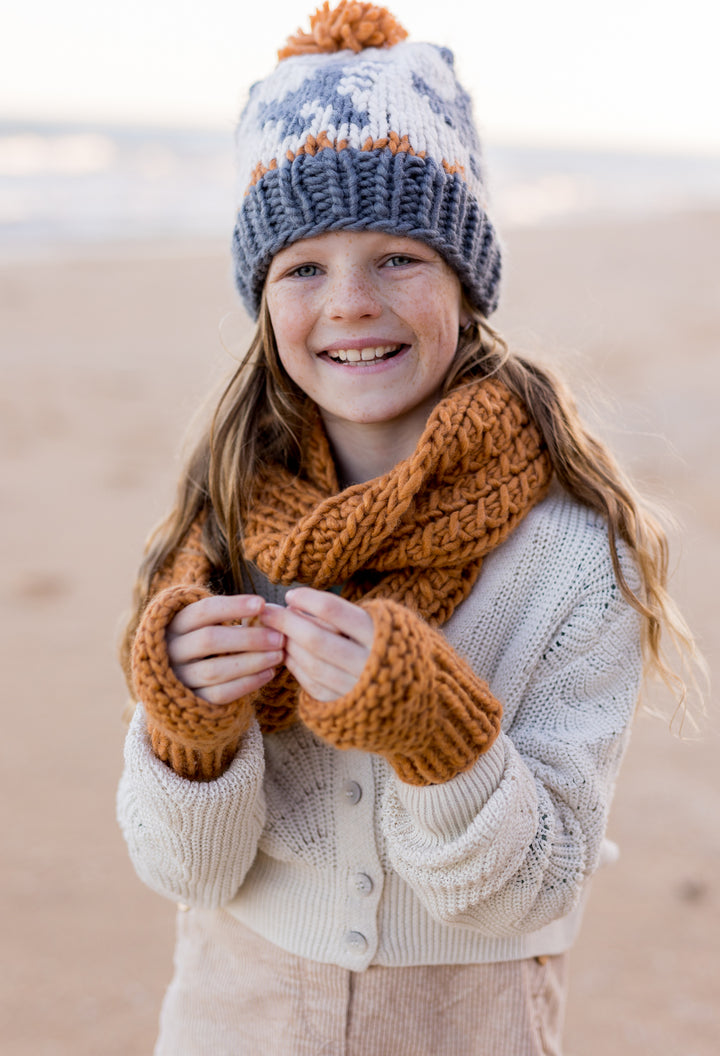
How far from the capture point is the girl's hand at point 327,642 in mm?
1316

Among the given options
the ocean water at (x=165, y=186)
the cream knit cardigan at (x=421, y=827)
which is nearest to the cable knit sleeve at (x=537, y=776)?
the cream knit cardigan at (x=421, y=827)

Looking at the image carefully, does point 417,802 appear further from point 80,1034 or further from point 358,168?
Result: point 80,1034

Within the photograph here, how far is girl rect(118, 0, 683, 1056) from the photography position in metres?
1.54

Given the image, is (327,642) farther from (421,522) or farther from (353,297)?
(353,297)

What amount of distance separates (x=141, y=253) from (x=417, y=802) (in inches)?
455

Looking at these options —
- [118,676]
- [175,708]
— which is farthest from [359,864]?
[118,676]

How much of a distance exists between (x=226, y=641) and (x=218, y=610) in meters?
0.04

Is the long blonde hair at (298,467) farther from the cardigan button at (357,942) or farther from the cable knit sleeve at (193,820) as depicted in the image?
the cardigan button at (357,942)

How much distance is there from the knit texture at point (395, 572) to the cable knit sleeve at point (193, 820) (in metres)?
0.03

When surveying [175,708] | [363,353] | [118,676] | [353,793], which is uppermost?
[363,353]

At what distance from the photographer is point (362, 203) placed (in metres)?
1.59

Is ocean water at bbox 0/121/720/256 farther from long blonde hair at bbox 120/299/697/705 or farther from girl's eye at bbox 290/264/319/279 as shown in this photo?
girl's eye at bbox 290/264/319/279

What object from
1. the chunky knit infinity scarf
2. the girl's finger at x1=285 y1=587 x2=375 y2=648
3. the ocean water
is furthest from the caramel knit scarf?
the ocean water

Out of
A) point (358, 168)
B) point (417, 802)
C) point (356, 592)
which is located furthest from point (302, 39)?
point (417, 802)
